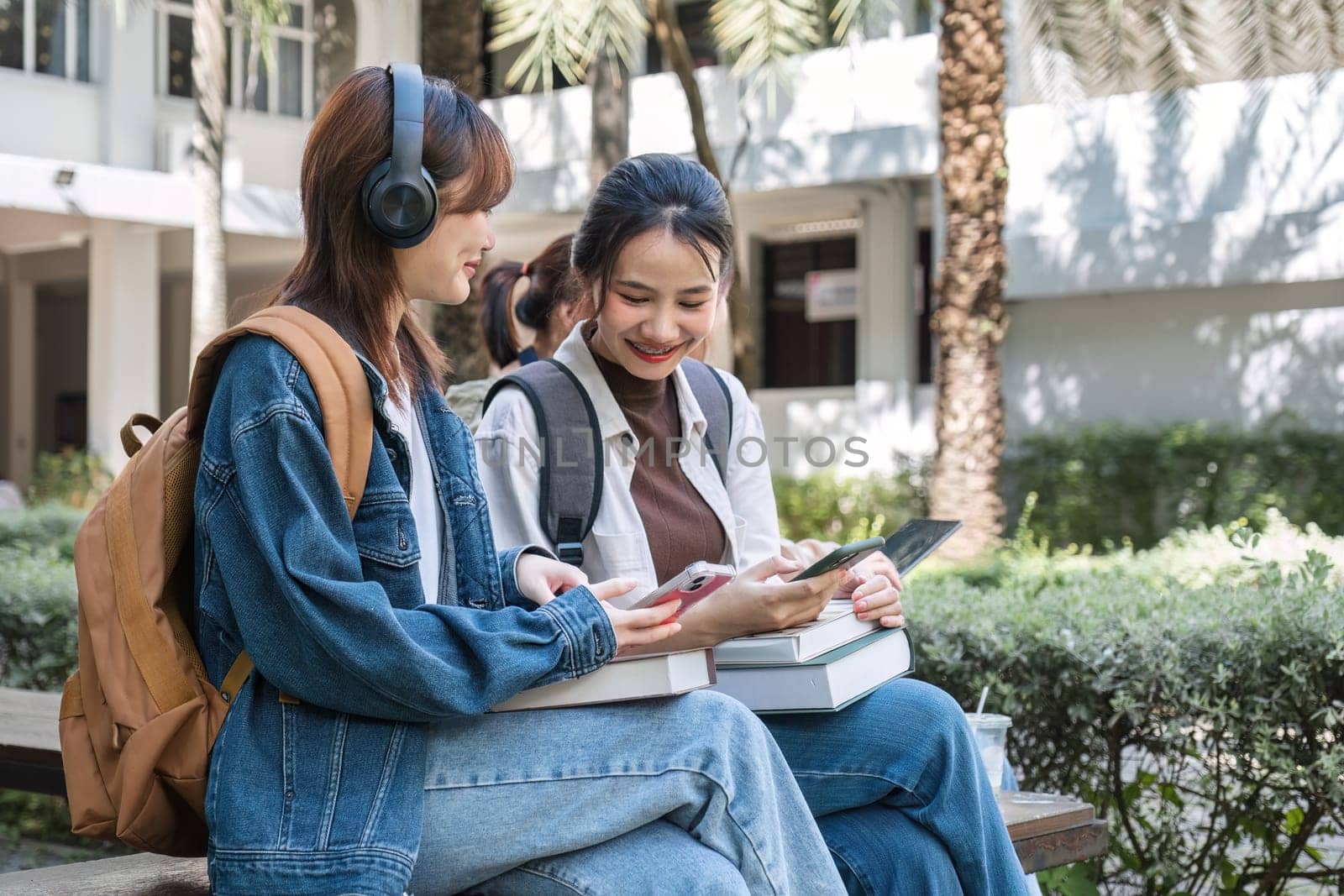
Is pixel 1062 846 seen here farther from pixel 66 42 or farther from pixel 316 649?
pixel 66 42

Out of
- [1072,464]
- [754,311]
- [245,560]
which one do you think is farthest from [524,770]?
[754,311]

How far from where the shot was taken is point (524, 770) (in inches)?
71.6

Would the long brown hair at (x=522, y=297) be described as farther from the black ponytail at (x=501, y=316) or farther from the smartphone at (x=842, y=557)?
the smartphone at (x=842, y=557)

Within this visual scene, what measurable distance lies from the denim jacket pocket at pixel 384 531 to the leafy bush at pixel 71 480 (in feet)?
44.3

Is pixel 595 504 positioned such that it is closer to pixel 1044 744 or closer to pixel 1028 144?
pixel 1044 744

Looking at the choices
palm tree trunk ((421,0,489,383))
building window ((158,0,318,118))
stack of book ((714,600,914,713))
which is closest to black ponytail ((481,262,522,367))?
stack of book ((714,600,914,713))

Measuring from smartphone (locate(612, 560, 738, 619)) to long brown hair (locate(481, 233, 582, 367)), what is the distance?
1.41m

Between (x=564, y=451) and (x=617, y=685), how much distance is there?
33.8 inches

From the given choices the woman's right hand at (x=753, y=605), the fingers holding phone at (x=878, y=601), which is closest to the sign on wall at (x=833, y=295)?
the fingers holding phone at (x=878, y=601)

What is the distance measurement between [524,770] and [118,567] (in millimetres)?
578

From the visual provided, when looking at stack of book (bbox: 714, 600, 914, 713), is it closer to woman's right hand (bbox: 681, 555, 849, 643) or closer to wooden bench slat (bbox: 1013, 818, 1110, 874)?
woman's right hand (bbox: 681, 555, 849, 643)

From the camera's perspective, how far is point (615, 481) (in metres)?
2.71

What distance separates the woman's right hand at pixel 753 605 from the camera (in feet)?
6.97

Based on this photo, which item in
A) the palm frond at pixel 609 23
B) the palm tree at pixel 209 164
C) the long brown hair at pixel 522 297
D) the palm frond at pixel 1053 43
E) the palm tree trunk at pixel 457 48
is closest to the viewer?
the long brown hair at pixel 522 297
